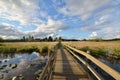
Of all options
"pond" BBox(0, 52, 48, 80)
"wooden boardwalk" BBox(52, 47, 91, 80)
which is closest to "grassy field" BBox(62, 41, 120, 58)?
"pond" BBox(0, 52, 48, 80)

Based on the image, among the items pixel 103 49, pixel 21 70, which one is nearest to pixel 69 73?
pixel 21 70

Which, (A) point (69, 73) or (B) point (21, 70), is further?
(B) point (21, 70)

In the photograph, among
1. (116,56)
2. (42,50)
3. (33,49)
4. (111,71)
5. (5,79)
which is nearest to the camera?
(111,71)

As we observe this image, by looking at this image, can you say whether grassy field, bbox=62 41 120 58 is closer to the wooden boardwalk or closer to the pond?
the pond

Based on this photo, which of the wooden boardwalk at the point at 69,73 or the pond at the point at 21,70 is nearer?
the wooden boardwalk at the point at 69,73

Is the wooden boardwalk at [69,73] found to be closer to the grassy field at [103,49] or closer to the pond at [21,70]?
the pond at [21,70]

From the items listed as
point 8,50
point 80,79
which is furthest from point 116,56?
point 8,50

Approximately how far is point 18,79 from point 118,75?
31.5 ft

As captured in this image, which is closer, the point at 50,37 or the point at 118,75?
the point at 118,75

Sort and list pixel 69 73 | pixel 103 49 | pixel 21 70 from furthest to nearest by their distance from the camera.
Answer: pixel 103 49 < pixel 21 70 < pixel 69 73

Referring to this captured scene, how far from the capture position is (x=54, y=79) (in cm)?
712

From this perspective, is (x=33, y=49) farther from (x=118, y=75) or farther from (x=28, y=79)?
(x=118, y=75)


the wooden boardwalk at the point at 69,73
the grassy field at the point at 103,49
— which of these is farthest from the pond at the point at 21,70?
the grassy field at the point at 103,49

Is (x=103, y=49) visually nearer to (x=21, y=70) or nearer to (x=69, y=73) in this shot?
A: (x=21, y=70)
